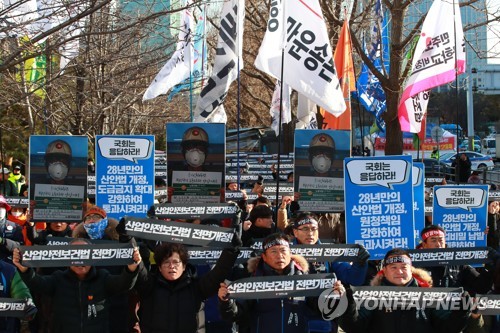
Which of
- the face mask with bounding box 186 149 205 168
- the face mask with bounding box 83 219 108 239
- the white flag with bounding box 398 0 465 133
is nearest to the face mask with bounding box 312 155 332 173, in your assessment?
the face mask with bounding box 186 149 205 168

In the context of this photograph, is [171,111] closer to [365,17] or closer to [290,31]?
[365,17]

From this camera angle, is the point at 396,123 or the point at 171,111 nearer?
the point at 396,123

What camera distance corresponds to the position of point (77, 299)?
249 inches

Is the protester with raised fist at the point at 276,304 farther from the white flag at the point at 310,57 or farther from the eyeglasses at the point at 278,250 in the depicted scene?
the white flag at the point at 310,57

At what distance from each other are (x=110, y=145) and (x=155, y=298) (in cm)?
370

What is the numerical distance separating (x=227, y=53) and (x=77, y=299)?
756 centimetres

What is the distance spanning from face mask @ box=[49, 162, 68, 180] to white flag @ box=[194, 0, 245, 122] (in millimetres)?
4210

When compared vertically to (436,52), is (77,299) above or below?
below

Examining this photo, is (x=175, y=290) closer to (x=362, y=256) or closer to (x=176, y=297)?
(x=176, y=297)

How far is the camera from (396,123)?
728 inches

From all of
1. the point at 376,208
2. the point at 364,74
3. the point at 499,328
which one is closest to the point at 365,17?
the point at 364,74

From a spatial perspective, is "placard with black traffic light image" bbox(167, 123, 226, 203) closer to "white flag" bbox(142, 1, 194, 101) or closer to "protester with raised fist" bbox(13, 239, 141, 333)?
"protester with raised fist" bbox(13, 239, 141, 333)

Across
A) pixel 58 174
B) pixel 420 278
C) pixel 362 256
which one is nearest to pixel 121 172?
pixel 58 174

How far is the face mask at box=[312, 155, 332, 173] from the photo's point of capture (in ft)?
33.5
